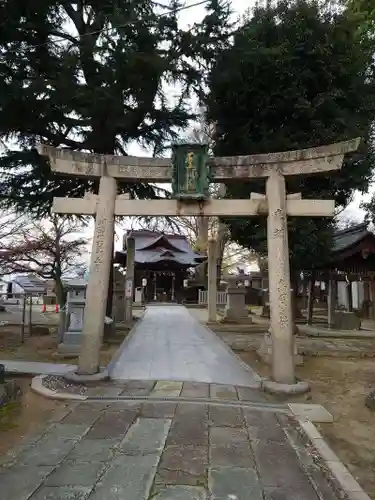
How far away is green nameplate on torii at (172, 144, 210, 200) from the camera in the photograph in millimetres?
7453

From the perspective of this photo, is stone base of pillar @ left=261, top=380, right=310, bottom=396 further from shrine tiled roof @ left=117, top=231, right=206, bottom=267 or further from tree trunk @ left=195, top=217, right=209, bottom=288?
tree trunk @ left=195, top=217, right=209, bottom=288

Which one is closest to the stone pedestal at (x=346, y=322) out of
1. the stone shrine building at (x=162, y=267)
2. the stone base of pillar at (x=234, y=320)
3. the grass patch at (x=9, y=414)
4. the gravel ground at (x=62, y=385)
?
the stone base of pillar at (x=234, y=320)

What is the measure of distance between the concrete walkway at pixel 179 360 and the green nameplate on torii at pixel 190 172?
328 cm

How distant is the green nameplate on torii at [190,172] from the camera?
7453mm

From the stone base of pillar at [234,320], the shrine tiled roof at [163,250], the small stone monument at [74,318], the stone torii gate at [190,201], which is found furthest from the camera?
the shrine tiled roof at [163,250]

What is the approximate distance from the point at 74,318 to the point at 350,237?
1379cm

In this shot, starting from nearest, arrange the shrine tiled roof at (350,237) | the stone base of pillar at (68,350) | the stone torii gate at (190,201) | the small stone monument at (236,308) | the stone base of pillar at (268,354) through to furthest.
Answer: the stone torii gate at (190,201)
the stone base of pillar at (268,354)
the stone base of pillar at (68,350)
the shrine tiled roof at (350,237)
the small stone monument at (236,308)

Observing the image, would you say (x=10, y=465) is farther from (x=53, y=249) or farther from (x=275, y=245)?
(x=53, y=249)

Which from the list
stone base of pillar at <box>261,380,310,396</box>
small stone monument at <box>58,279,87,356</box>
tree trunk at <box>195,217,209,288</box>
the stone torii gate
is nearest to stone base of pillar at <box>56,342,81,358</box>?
small stone monument at <box>58,279,87,356</box>

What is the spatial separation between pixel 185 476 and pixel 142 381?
12.0 feet

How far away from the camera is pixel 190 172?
752cm

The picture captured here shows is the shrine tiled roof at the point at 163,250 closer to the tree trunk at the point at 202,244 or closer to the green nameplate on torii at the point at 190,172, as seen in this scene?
the tree trunk at the point at 202,244

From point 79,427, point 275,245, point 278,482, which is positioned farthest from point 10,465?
point 275,245

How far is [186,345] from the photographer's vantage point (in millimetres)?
10766
